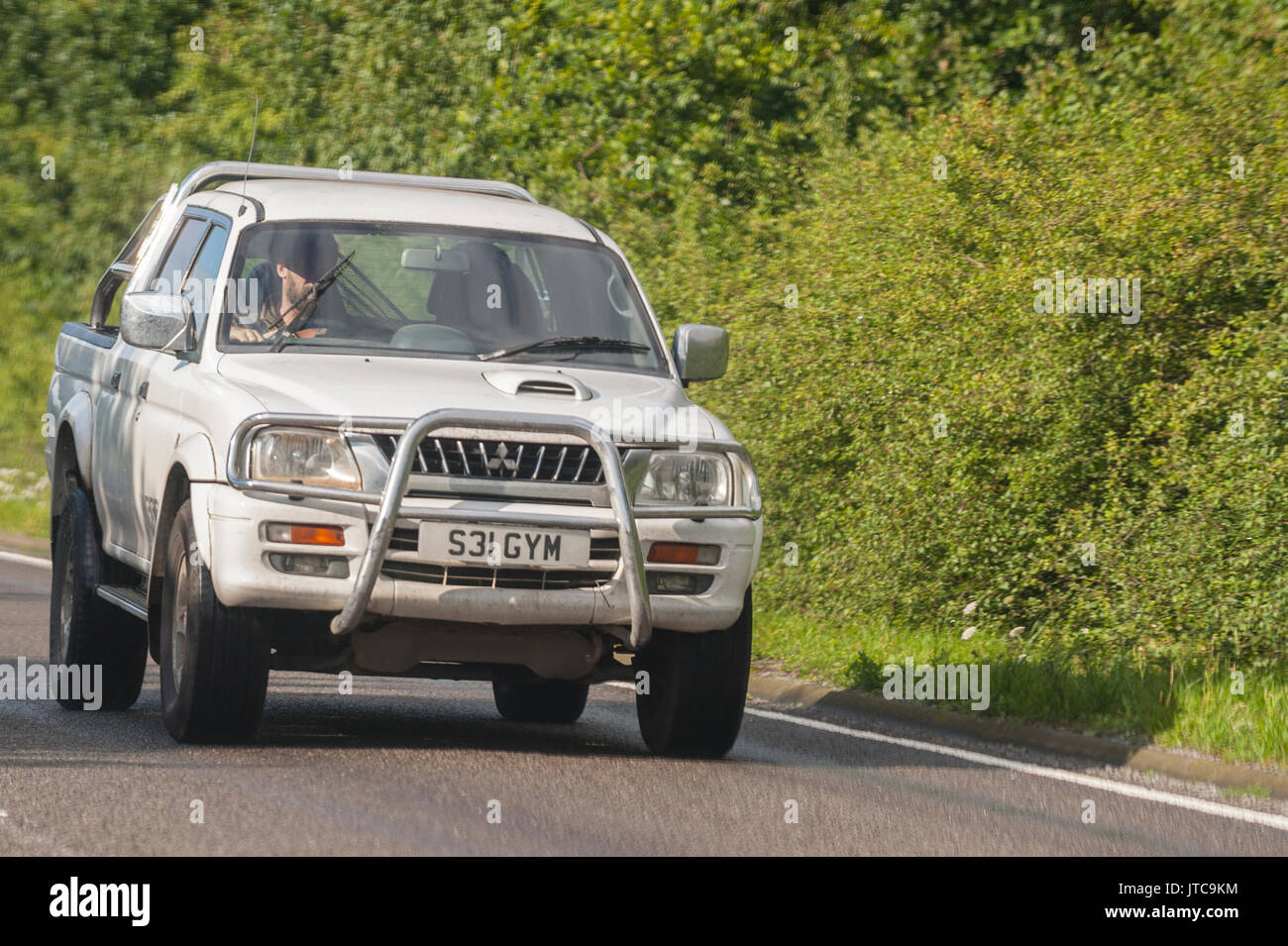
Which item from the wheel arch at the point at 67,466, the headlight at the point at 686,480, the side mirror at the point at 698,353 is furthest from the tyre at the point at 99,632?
the headlight at the point at 686,480

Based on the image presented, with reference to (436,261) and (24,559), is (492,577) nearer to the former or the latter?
(436,261)

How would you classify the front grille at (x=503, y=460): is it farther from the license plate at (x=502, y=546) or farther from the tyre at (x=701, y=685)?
the tyre at (x=701, y=685)

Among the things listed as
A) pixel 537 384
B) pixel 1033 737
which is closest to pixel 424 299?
pixel 537 384

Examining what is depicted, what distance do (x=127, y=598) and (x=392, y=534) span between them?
6.87 feet

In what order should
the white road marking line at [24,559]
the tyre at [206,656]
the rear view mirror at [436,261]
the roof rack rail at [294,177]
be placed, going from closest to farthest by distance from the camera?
the tyre at [206,656], the rear view mirror at [436,261], the roof rack rail at [294,177], the white road marking line at [24,559]

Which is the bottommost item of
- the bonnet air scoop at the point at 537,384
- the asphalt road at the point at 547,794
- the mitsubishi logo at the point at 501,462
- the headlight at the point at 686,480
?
the asphalt road at the point at 547,794

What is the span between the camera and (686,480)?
8.48 metres

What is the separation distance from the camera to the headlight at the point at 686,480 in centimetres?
839

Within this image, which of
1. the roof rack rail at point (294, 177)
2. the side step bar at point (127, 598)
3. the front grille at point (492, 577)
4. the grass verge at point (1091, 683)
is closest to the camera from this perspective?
the front grille at point (492, 577)

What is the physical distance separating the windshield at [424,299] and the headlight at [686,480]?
89 cm

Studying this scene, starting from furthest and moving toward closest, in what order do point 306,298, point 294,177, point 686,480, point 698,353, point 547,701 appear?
point 294,177, point 547,701, point 698,353, point 306,298, point 686,480

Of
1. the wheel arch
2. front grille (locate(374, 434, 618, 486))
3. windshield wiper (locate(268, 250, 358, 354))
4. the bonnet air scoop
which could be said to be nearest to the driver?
windshield wiper (locate(268, 250, 358, 354))

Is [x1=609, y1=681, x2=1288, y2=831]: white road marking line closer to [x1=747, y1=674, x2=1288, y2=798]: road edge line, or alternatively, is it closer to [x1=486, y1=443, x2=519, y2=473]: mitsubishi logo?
[x1=747, y1=674, x2=1288, y2=798]: road edge line
